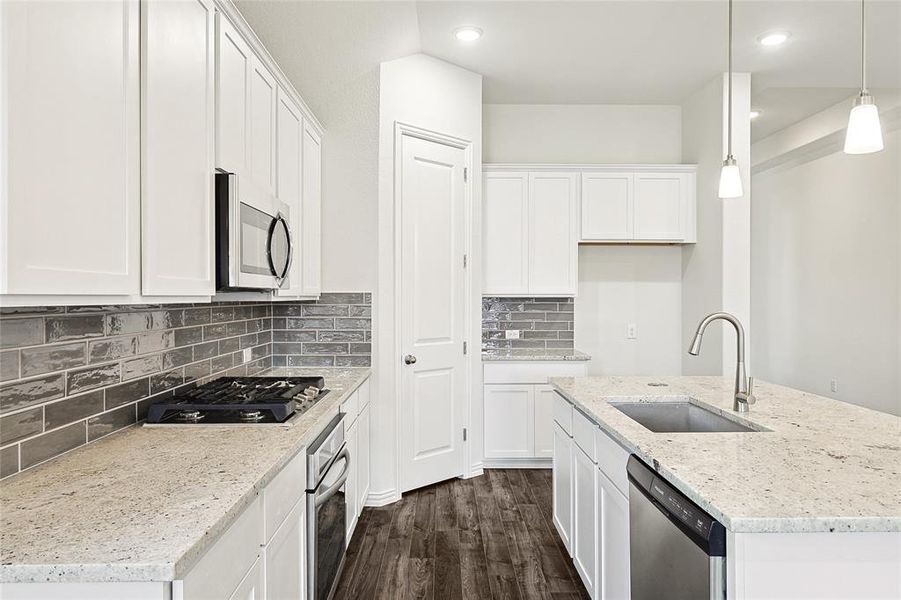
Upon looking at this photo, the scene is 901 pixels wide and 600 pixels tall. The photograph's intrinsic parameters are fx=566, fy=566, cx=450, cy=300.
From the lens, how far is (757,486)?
134 cm

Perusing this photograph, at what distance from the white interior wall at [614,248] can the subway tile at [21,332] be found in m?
3.74

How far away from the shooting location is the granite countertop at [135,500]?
94 cm

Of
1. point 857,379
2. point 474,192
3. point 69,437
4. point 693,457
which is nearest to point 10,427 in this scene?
point 69,437

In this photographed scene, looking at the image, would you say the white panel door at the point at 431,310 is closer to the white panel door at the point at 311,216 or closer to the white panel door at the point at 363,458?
the white panel door at the point at 363,458

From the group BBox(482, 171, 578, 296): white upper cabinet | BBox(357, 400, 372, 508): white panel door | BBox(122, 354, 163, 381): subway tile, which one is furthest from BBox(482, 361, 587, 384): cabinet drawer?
BBox(122, 354, 163, 381): subway tile

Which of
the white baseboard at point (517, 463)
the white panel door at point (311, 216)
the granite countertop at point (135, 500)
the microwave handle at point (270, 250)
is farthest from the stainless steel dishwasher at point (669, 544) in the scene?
the white baseboard at point (517, 463)

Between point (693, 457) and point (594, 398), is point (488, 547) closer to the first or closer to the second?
point (594, 398)

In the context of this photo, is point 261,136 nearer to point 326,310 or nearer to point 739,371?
point 326,310

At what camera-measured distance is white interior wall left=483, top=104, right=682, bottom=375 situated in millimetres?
4719

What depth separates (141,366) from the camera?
1940 millimetres

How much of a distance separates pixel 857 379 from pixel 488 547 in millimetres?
4100

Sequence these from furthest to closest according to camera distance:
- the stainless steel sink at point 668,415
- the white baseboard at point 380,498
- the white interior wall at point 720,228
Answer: the white interior wall at point 720,228
the white baseboard at point 380,498
the stainless steel sink at point 668,415

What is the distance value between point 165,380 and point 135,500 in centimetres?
102

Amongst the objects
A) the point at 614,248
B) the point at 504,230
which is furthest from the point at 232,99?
the point at 614,248
